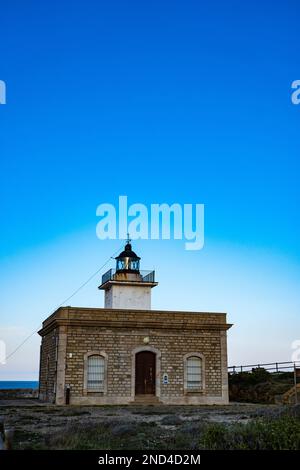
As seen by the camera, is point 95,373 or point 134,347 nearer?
point 95,373

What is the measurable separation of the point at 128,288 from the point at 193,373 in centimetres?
580

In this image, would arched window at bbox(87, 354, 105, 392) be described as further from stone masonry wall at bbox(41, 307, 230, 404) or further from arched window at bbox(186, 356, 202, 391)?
arched window at bbox(186, 356, 202, 391)

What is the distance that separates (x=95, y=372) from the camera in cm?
2064

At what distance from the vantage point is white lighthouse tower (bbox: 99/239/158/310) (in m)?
25.4

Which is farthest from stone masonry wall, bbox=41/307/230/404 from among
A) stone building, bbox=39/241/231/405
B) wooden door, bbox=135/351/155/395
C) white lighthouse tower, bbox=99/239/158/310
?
white lighthouse tower, bbox=99/239/158/310

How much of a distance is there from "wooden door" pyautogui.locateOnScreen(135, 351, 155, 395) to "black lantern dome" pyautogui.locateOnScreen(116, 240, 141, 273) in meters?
5.85

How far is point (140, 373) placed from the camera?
69.5 feet

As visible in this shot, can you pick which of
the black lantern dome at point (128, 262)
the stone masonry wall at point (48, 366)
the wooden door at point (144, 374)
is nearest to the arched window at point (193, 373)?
the wooden door at point (144, 374)

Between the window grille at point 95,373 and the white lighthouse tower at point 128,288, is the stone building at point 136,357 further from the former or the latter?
the white lighthouse tower at point 128,288

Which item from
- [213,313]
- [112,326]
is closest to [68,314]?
[112,326]

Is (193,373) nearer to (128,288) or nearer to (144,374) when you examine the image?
(144,374)

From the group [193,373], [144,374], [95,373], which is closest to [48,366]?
[95,373]
